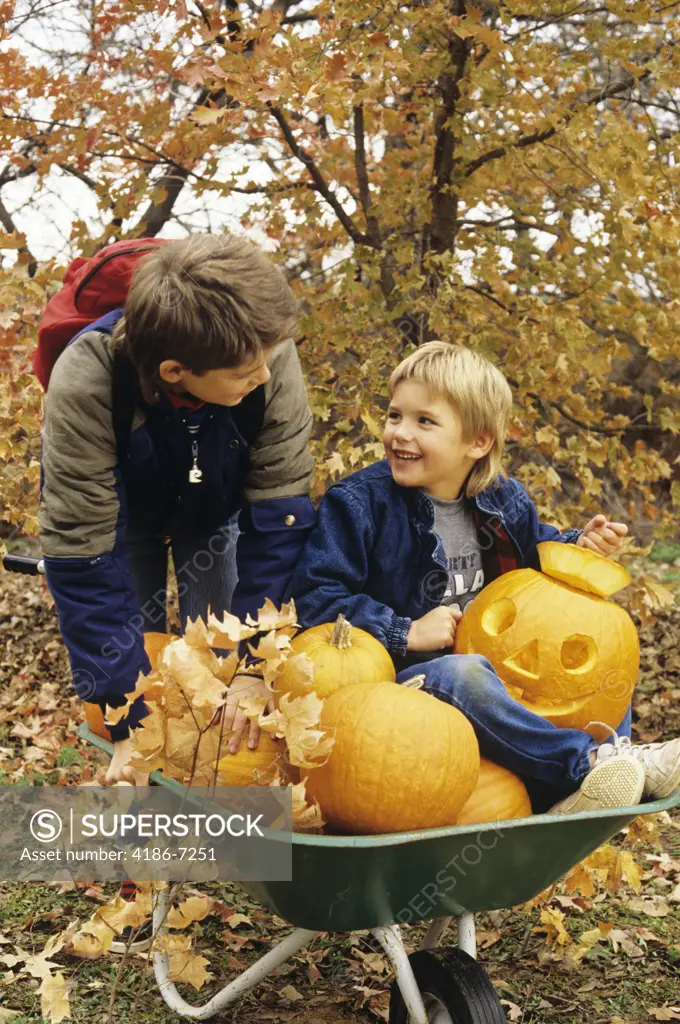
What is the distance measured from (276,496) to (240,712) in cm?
65

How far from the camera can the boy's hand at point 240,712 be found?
1.88m

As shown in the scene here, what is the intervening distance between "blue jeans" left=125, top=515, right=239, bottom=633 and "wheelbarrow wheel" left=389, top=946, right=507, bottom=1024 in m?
1.12

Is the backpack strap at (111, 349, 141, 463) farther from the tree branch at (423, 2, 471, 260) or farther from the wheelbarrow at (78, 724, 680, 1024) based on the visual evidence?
the tree branch at (423, 2, 471, 260)

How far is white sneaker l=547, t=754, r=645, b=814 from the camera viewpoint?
188 cm

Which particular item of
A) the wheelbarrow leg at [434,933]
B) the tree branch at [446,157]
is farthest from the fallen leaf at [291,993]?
the tree branch at [446,157]

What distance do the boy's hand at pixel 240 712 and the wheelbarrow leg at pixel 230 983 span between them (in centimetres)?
37

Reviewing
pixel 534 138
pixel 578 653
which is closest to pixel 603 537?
pixel 578 653

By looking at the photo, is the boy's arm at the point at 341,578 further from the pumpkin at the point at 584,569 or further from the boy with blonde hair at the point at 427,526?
the pumpkin at the point at 584,569

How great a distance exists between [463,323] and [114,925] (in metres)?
2.74

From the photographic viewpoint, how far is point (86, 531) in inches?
84.5

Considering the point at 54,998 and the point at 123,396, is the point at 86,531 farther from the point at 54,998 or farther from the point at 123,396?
the point at 54,998

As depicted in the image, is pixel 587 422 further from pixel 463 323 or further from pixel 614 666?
pixel 614 666

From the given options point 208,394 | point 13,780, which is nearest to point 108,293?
point 208,394

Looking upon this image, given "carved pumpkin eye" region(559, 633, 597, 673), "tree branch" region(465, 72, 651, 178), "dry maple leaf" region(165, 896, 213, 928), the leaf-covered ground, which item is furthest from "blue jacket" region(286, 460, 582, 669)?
"tree branch" region(465, 72, 651, 178)
